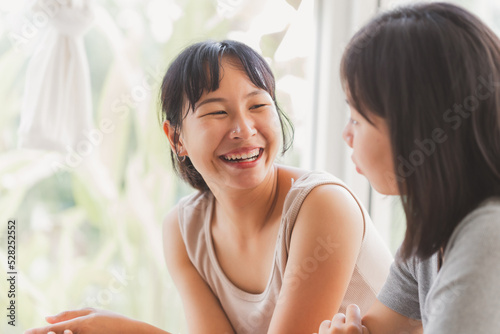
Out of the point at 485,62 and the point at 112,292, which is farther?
the point at 112,292

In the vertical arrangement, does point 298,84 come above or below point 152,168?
above

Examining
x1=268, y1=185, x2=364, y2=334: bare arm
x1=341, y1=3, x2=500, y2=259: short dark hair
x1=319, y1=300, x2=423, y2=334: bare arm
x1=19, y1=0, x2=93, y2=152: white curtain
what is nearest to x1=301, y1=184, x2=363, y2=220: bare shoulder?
x1=268, y1=185, x2=364, y2=334: bare arm

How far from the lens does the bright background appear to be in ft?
6.06

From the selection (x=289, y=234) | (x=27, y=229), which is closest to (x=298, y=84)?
(x=289, y=234)

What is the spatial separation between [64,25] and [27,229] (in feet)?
2.22

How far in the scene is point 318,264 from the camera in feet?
3.85

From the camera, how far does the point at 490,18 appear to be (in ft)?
5.11

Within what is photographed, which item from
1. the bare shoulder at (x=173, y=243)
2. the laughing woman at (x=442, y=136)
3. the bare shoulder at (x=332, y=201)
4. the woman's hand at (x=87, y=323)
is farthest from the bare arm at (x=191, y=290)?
the laughing woman at (x=442, y=136)

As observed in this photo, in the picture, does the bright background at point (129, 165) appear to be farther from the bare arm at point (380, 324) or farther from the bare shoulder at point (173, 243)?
the bare arm at point (380, 324)

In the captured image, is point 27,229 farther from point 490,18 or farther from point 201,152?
point 490,18

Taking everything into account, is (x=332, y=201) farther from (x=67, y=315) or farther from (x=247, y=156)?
→ (x=67, y=315)

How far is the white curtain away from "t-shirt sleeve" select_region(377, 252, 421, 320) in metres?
1.09

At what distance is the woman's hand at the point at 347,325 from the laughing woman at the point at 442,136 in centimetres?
17

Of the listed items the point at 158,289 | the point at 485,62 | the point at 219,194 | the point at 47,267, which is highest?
the point at 485,62
